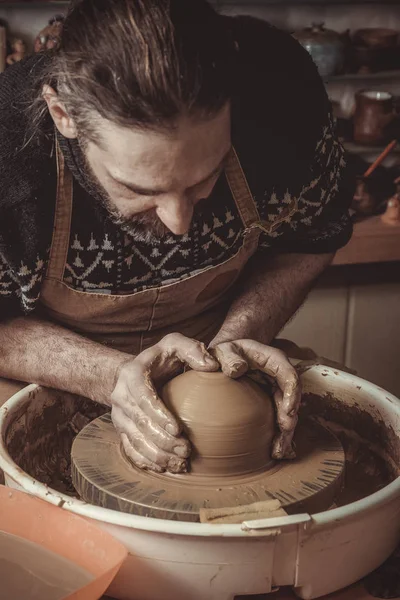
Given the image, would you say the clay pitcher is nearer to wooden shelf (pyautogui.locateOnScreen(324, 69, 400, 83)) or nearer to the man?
wooden shelf (pyautogui.locateOnScreen(324, 69, 400, 83))

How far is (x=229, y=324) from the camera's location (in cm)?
171

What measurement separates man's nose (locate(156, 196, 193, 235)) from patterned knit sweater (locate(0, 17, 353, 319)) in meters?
0.19

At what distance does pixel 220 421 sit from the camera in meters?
1.28

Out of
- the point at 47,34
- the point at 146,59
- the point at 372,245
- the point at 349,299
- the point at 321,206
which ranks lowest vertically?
the point at 349,299

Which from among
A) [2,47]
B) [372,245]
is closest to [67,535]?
[372,245]

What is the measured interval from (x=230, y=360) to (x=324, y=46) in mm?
2371

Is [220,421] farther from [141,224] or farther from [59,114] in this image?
[59,114]

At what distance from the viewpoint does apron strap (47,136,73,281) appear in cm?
150

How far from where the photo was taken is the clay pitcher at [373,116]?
134 inches

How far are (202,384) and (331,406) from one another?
1.42 feet

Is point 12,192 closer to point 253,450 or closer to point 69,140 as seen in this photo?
point 69,140

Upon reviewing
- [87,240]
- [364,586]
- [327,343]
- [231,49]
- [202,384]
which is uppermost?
[231,49]

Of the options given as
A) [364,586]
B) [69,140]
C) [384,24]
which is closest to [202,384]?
[364,586]

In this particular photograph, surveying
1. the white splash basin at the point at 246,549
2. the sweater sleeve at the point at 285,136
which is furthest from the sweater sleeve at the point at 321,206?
the white splash basin at the point at 246,549
